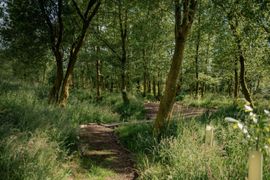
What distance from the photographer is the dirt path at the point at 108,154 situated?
655 centimetres

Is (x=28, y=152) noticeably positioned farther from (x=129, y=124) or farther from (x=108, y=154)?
(x=129, y=124)

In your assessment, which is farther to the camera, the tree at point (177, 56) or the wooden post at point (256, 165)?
the tree at point (177, 56)

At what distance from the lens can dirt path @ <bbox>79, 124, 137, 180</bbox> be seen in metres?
6.55

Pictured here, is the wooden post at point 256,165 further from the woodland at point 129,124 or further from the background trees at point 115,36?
the background trees at point 115,36

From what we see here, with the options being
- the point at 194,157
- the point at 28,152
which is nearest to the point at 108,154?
the point at 194,157

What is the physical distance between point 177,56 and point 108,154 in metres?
3.00

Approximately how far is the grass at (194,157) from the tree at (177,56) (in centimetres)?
40

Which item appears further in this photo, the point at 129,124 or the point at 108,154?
the point at 129,124

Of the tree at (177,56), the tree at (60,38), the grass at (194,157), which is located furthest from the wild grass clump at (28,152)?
the tree at (60,38)

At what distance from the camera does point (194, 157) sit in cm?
537

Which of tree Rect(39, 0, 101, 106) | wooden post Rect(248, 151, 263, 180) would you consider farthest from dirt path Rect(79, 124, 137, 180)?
wooden post Rect(248, 151, 263, 180)

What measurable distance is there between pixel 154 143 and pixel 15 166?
11.6 feet

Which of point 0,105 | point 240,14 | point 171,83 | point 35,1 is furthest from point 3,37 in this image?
point 240,14

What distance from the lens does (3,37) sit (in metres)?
17.2
